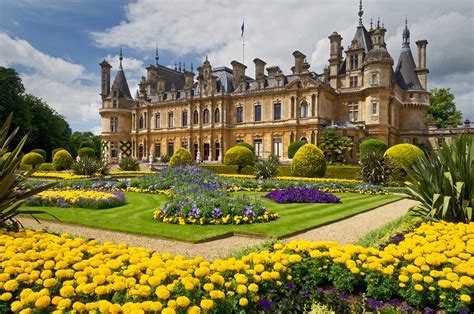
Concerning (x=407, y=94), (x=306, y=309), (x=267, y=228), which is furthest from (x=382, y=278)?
(x=407, y=94)

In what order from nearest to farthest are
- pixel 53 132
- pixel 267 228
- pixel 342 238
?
pixel 342 238 < pixel 267 228 < pixel 53 132

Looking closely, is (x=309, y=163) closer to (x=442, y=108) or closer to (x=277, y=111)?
(x=277, y=111)

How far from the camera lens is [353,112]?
37.2 meters

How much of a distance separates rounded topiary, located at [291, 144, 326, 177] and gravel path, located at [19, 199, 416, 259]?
12.4 m

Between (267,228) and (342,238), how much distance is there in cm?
180

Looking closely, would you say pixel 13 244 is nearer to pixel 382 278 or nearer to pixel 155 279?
pixel 155 279

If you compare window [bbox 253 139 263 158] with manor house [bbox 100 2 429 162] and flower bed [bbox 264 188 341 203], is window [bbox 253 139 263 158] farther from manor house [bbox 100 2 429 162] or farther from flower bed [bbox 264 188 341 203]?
flower bed [bbox 264 188 341 203]

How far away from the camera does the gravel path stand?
7.17 m

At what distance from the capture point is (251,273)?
3.92 m

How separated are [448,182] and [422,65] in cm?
3936

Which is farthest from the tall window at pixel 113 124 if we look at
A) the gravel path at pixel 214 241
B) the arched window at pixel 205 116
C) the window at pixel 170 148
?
the gravel path at pixel 214 241

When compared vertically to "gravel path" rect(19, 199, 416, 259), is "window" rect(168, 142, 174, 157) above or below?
above

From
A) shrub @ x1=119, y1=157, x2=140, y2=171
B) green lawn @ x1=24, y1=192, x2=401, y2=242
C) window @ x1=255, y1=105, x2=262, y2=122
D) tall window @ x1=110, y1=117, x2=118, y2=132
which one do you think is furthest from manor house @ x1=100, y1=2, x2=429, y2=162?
green lawn @ x1=24, y1=192, x2=401, y2=242

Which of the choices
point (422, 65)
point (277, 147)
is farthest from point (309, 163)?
point (422, 65)
